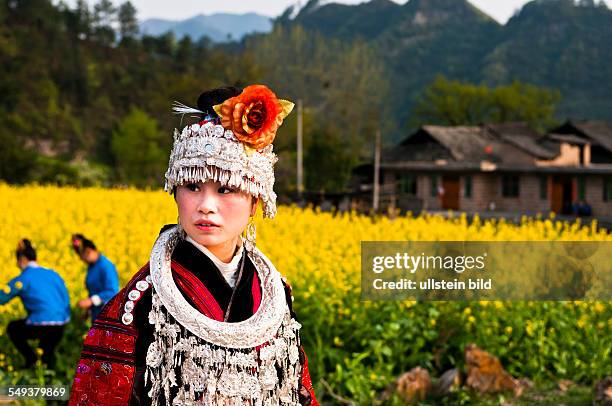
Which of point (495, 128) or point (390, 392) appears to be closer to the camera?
point (390, 392)

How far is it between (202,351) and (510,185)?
31283 millimetres

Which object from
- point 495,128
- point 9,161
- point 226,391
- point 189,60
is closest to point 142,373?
point 226,391

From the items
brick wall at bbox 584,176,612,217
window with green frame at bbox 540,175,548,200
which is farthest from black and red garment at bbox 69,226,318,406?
window with green frame at bbox 540,175,548,200

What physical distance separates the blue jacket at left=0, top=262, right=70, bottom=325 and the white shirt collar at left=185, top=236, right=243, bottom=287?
14.1 feet

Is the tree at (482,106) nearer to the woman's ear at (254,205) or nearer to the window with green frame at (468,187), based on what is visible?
the window with green frame at (468,187)

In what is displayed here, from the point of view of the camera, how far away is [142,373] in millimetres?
2738

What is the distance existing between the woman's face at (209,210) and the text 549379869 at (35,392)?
4823 mm

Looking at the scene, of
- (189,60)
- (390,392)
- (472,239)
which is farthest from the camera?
(189,60)

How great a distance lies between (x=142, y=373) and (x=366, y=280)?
222 inches

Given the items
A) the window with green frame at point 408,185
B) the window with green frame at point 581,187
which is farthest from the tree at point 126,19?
the window with green frame at point 581,187

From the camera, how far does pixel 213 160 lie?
2.80 metres

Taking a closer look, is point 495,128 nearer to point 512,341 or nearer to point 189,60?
point 512,341

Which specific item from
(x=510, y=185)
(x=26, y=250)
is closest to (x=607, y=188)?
(x=510, y=185)

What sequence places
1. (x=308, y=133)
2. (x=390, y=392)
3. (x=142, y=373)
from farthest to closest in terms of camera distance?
(x=308, y=133)
(x=390, y=392)
(x=142, y=373)
